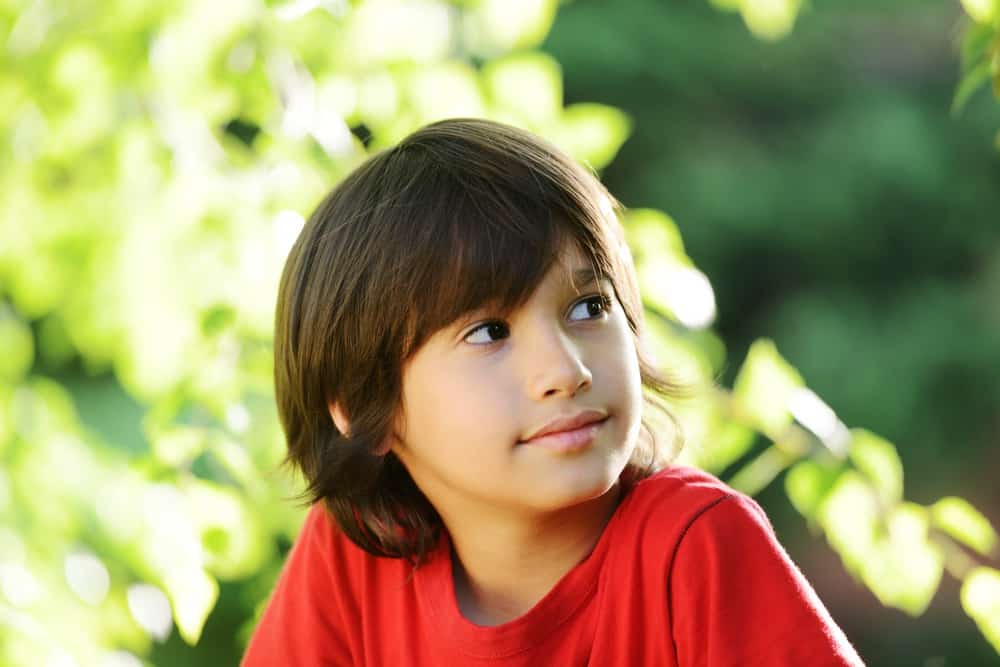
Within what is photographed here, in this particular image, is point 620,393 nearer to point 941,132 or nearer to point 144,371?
point 144,371

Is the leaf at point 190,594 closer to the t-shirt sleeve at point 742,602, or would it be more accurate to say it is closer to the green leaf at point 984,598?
the t-shirt sleeve at point 742,602

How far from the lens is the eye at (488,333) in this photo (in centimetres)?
118

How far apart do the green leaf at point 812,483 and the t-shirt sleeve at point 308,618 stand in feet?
1.79

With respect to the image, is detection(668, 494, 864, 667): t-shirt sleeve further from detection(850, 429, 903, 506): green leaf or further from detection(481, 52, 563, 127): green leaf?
detection(481, 52, 563, 127): green leaf

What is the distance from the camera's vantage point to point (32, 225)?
2.30 metres

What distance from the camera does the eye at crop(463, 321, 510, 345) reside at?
1.18 meters

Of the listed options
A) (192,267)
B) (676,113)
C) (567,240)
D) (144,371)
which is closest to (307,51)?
(192,267)

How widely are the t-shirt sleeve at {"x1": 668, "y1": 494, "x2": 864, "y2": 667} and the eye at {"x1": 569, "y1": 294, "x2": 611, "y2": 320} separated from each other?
0.20 metres

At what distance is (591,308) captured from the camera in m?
1.21

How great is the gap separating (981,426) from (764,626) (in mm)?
2458

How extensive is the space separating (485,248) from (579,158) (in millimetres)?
557

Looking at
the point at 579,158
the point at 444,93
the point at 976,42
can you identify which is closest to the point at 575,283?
the point at 976,42

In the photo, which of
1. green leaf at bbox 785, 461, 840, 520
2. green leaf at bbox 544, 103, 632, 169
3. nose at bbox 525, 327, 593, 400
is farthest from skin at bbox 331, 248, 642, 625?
green leaf at bbox 544, 103, 632, 169

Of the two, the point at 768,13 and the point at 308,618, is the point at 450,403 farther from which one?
the point at 768,13
